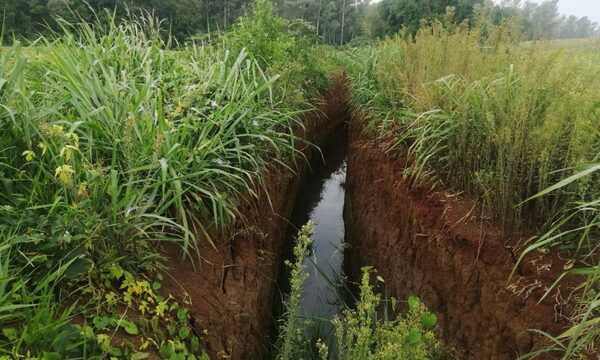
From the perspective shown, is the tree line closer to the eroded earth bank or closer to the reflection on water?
the eroded earth bank

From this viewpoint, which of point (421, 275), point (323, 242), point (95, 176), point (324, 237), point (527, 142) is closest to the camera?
point (95, 176)

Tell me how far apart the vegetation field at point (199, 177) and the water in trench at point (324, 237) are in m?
0.24

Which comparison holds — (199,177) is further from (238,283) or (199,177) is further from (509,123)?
(509,123)

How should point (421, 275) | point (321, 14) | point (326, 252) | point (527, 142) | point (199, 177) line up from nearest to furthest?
1. point (527, 142)
2. point (199, 177)
3. point (421, 275)
4. point (326, 252)
5. point (321, 14)

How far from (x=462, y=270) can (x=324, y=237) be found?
2828 millimetres

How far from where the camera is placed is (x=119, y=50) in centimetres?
333

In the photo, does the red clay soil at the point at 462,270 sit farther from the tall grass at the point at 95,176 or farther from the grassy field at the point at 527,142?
the tall grass at the point at 95,176

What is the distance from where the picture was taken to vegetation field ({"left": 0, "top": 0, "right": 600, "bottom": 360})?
157 cm

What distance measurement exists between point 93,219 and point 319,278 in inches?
106

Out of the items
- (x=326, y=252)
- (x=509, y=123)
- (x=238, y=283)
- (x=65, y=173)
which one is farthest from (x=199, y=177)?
(x=326, y=252)

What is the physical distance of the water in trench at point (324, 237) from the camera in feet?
11.3

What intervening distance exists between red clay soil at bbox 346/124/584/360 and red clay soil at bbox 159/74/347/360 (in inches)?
38.5

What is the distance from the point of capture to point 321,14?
5512 cm

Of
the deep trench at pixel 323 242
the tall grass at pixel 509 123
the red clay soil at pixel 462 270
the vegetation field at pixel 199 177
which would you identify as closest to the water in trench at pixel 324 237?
the deep trench at pixel 323 242
